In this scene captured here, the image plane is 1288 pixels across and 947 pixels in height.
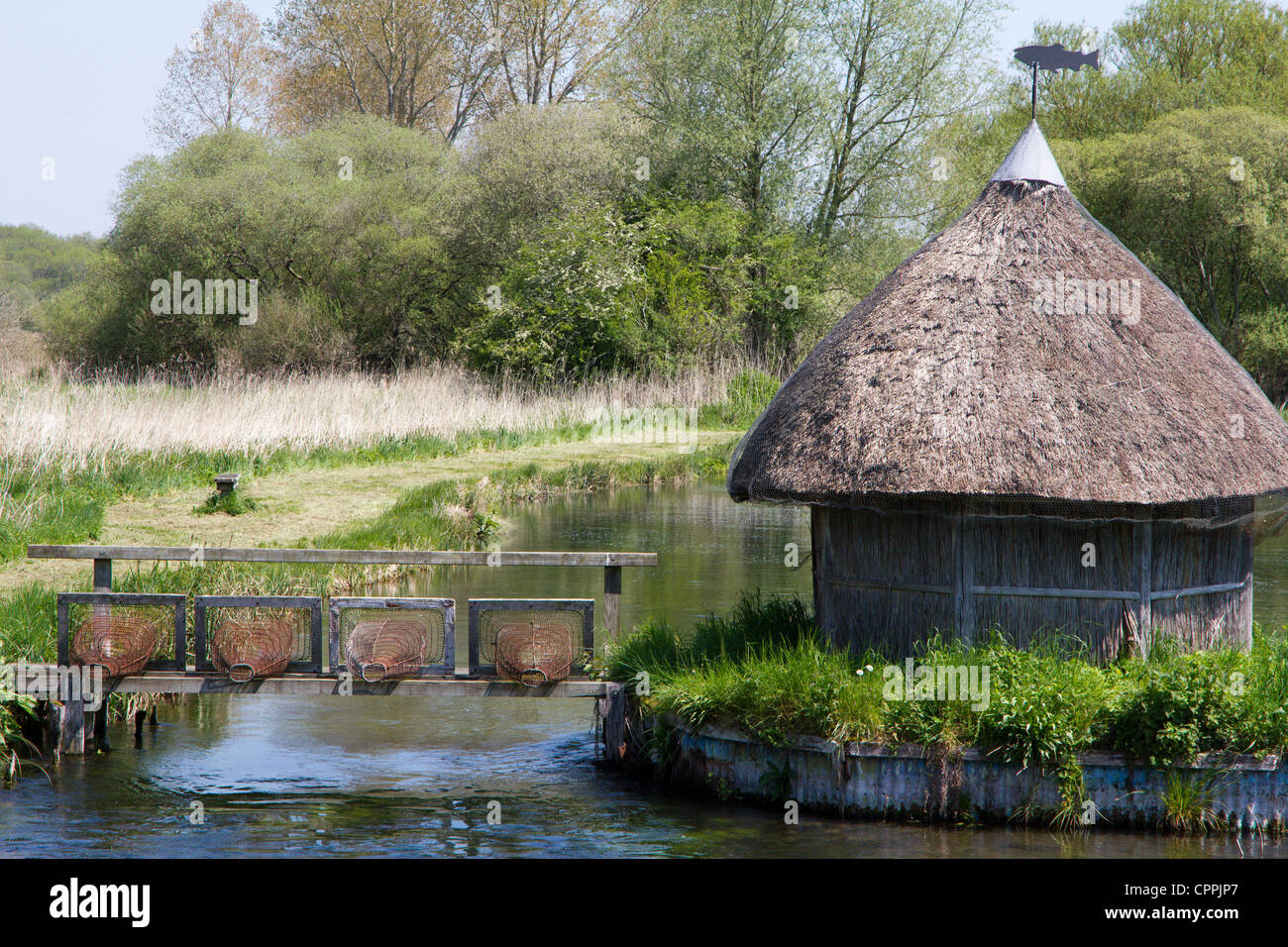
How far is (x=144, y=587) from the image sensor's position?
455 inches

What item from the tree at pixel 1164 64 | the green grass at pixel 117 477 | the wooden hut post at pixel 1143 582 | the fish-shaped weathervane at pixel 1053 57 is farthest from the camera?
the tree at pixel 1164 64

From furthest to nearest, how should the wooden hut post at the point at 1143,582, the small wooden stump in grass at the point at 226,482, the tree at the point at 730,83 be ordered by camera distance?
1. the tree at the point at 730,83
2. the small wooden stump in grass at the point at 226,482
3. the wooden hut post at the point at 1143,582

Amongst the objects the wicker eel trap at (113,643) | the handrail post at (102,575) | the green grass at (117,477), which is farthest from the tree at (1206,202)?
the wicker eel trap at (113,643)

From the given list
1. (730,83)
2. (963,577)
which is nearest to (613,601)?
(963,577)

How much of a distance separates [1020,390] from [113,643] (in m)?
6.55

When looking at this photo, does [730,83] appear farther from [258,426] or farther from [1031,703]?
[1031,703]

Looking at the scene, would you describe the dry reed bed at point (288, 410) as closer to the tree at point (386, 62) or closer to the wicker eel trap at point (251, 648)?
the wicker eel trap at point (251, 648)

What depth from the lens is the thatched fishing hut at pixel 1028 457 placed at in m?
8.34

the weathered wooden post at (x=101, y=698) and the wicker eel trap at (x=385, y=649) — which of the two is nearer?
the wicker eel trap at (x=385, y=649)

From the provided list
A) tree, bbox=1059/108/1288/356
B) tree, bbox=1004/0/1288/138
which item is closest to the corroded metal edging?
tree, bbox=1059/108/1288/356

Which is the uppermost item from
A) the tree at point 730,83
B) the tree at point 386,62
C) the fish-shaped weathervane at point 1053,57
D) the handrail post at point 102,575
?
the tree at point 386,62

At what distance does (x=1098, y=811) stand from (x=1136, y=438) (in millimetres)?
2348

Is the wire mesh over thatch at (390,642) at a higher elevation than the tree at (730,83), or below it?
below

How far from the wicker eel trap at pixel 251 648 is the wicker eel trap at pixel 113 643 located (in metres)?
0.53
